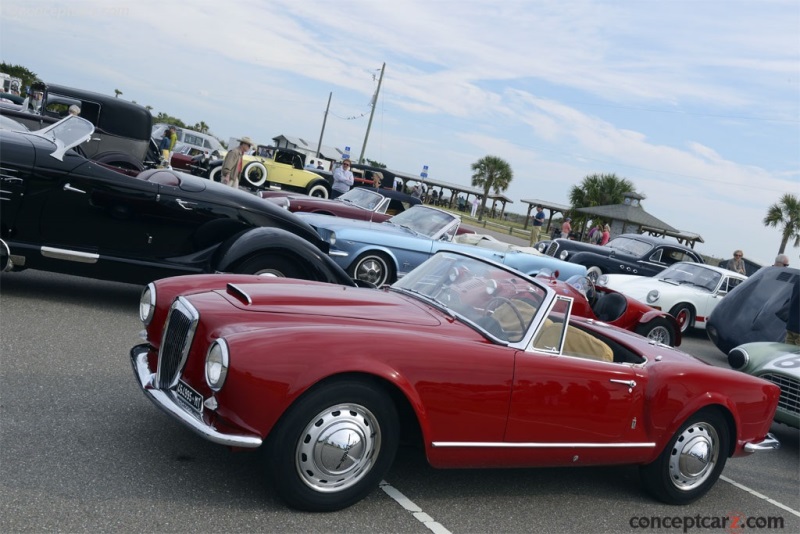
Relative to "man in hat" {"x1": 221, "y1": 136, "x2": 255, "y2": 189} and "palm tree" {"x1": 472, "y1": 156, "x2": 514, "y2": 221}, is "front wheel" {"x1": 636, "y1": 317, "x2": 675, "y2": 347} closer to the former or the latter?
"man in hat" {"x1": 221, "y1": 136, "x2": 255, "y2": 189}

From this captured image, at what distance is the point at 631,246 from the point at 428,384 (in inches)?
620

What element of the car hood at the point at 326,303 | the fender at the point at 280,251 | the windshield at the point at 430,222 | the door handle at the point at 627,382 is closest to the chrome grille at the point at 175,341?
the car hood at the point at 326,303

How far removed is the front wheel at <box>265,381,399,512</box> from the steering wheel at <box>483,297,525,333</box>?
1.03m

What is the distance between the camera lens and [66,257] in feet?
22.4

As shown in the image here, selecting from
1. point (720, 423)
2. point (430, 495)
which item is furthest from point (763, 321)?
Answer: point (430, 495)

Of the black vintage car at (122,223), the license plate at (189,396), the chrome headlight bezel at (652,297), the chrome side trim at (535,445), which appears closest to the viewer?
the license plate at (189,396)

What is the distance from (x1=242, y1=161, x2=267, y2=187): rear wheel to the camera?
2227cm

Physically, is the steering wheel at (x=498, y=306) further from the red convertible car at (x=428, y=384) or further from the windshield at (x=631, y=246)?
the windshield at (x=631, y=246)

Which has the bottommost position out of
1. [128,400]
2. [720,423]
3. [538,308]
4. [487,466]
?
[128,400]

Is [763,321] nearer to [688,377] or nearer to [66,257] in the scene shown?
[688,377]

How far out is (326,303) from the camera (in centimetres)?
431

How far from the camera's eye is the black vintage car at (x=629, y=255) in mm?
17500

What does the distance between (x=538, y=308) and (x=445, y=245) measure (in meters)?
6.79

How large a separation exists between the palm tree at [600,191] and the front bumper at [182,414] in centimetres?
4590
